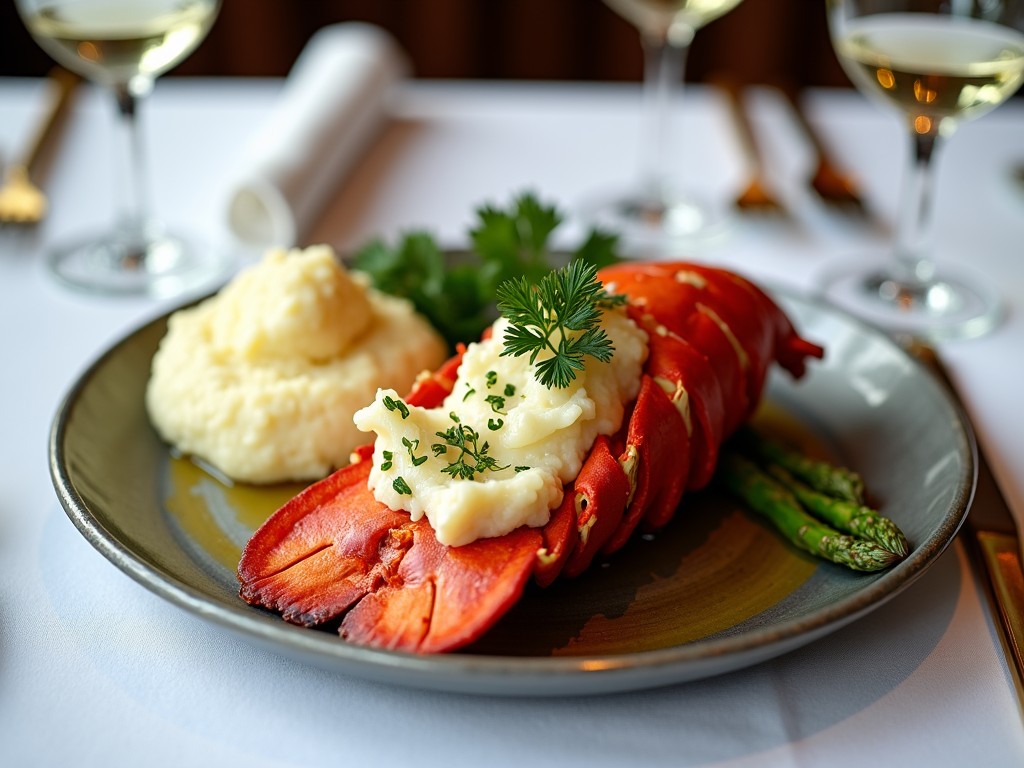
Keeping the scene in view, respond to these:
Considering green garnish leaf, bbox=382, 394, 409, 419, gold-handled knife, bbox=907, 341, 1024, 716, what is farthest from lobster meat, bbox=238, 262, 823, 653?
gold-handled knife, bbox=907, 341, 1024, 716

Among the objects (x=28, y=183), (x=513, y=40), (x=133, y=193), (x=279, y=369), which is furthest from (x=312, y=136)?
(x=513, y=40)

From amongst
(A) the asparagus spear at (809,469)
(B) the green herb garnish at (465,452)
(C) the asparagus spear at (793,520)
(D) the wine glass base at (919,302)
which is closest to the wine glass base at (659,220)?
(D) the wine glass base at (919,302)

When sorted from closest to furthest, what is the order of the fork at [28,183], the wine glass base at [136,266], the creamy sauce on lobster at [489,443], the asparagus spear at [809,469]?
the creamy sauce on lobster at [489,443] < the asparagus spear at [809,469] < the wine glass base at [136,266] < the fork at [28,183]

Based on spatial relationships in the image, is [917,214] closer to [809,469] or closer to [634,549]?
[809,469]

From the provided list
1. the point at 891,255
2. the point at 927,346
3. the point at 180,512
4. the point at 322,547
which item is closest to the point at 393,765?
the point at 322,547

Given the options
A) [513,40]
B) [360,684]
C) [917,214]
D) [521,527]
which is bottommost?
[513,40]

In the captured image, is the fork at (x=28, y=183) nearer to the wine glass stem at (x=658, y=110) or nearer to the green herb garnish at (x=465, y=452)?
the wine glass stem at (x=658, y=110)
